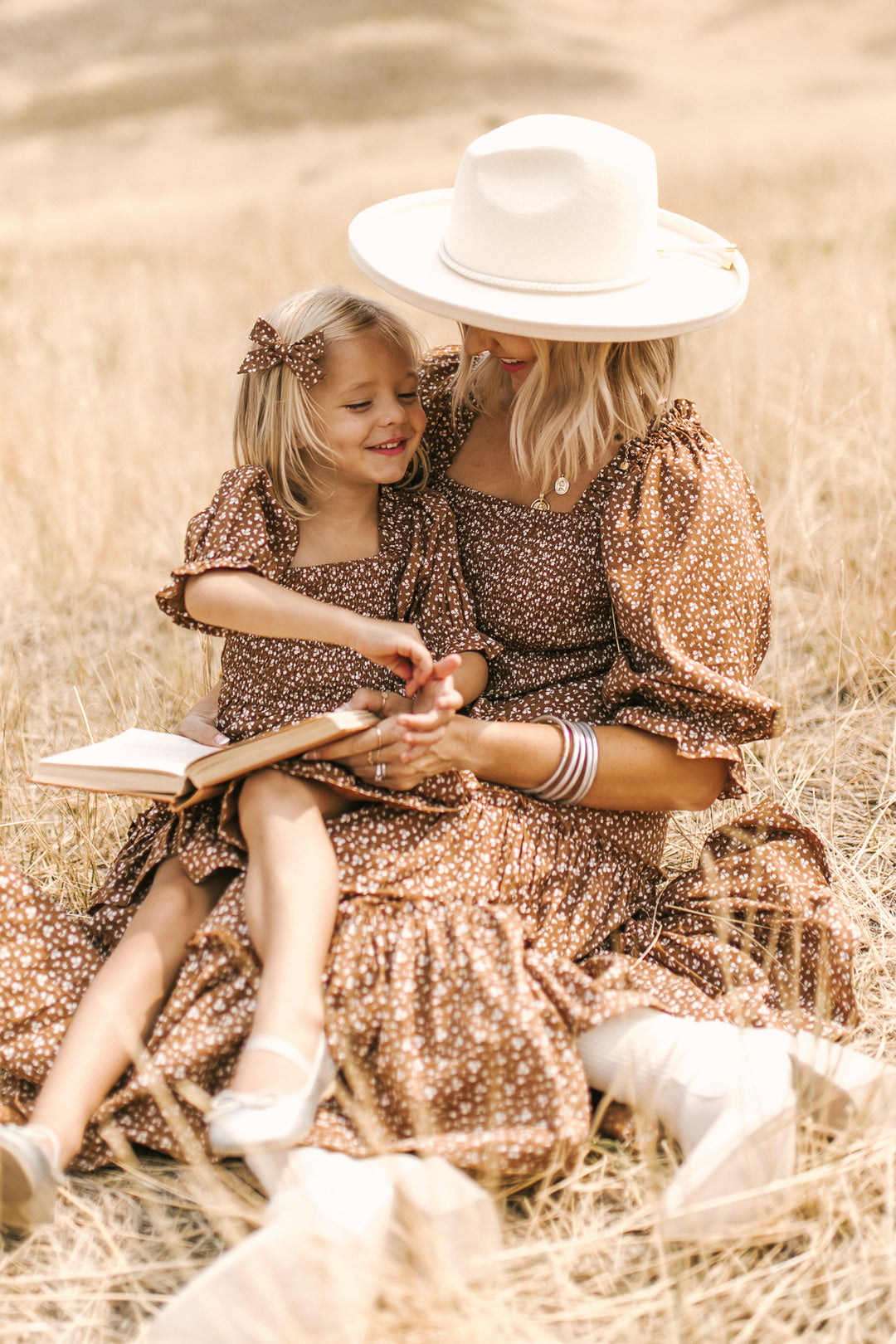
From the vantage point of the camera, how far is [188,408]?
608cm

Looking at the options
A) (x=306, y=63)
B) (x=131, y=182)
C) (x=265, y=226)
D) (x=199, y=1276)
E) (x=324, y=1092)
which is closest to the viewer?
(x=199, y=1276)

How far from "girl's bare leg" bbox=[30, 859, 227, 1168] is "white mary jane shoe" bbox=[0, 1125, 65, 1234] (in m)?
0.09

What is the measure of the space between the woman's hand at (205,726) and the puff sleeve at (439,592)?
46 cm

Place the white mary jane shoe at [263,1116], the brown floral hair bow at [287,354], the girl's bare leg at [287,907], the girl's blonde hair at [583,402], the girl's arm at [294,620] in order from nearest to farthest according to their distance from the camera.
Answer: the white mary jane shoe at [263,1116] → the girl's bare leg at [287,907] → the girl's arm at [294,620] → the girl's blonde hair at [583,402] → the brown floral hair bow at [287,354]

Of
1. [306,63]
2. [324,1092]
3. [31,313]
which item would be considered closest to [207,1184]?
[324,1092]

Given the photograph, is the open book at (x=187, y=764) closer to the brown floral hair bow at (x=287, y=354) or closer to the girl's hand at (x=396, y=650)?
the girl's hand at (x=396, y=650)

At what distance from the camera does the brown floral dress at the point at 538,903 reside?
2023mm

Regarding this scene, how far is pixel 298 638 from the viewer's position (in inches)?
95.5

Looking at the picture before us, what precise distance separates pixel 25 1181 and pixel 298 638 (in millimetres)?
1074

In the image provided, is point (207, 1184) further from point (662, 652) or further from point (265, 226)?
point (265, 226)

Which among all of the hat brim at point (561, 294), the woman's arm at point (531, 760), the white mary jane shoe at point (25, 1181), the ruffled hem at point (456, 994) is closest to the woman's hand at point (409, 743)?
the woman's arm at point (531, 760)

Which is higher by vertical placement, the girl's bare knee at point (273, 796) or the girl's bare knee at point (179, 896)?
the girl's bare knee at point (273, 796)

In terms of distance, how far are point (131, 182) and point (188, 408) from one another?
70.6 ft

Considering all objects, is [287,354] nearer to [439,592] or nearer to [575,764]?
[439,592]
